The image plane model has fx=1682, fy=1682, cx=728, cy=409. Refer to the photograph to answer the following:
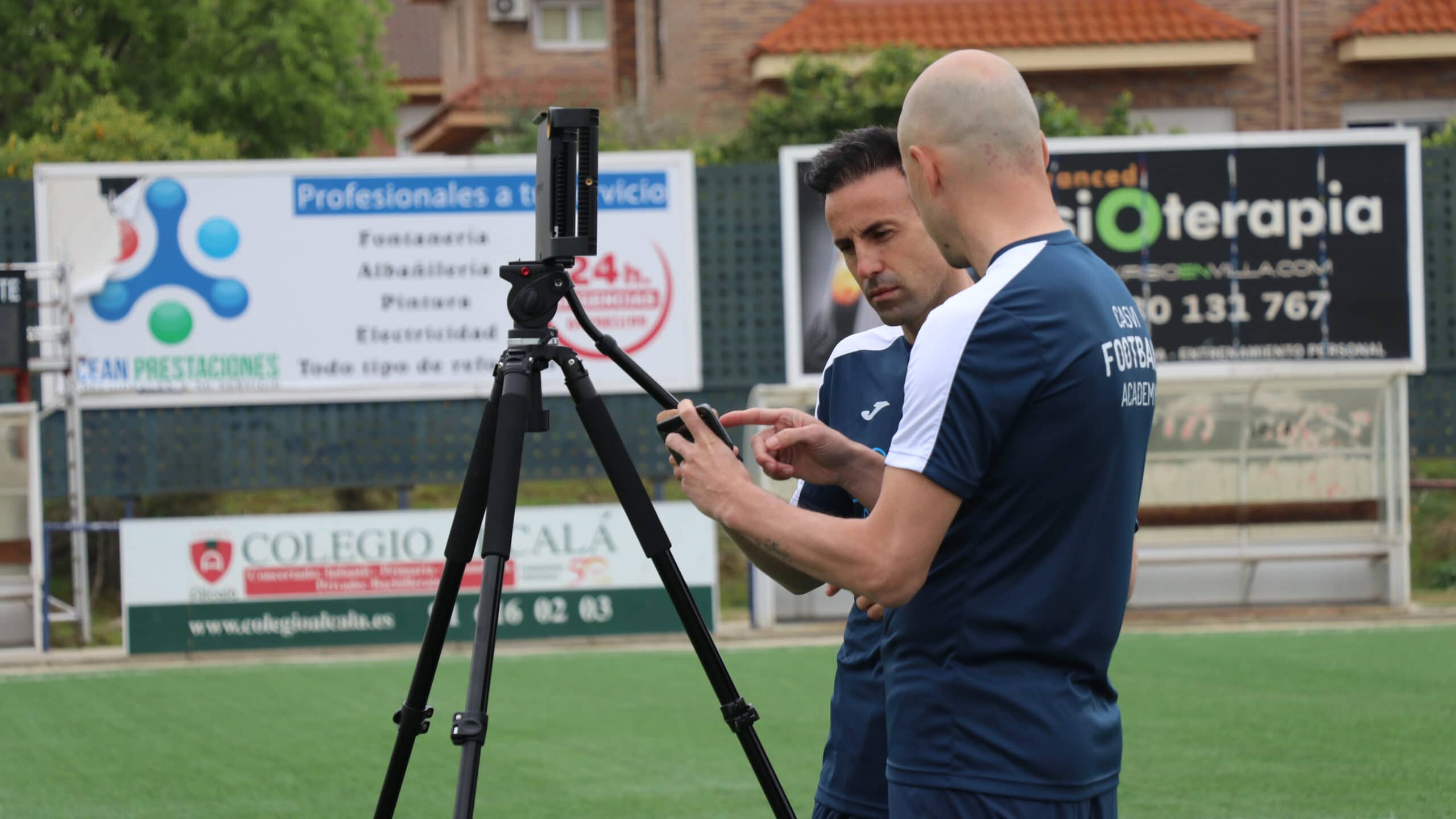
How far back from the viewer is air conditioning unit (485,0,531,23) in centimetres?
3009

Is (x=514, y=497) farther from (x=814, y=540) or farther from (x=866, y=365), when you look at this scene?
(x=814, y=540)

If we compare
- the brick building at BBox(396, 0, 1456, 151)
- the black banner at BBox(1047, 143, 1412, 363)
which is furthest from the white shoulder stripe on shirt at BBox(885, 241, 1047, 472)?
the brick building at BBox(396, 0, 1456, 151)

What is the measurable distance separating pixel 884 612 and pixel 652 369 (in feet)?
33.5

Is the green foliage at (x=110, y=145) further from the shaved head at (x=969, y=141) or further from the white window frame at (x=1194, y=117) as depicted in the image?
the shaved head at (x=969, y=141)

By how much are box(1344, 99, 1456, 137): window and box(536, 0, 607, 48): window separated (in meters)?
14.1

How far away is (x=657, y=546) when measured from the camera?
10.9ft

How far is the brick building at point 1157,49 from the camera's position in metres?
20.9

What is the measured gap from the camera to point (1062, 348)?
2.37 m

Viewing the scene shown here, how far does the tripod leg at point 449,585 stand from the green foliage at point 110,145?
41.8 feet

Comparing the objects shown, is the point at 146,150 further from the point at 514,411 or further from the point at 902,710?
the point at 902,710

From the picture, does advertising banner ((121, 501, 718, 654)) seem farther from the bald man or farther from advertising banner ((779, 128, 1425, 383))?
the bald man

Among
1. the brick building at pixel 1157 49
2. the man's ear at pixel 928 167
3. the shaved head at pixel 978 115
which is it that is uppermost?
the brick building at pixel 1157 49

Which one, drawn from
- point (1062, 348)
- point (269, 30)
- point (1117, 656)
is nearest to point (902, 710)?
point (1062, 348)

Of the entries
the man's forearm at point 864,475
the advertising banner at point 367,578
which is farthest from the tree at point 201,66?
the man's forearm at point 864,475
